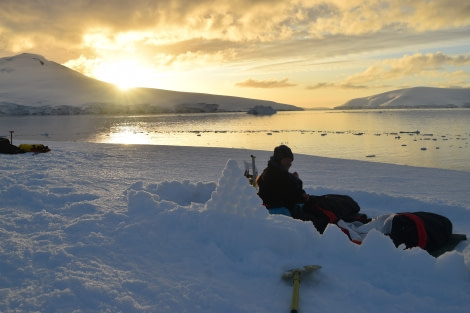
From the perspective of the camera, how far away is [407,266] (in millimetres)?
2859

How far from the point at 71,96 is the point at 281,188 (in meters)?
102

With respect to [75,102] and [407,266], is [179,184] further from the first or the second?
[75,102]

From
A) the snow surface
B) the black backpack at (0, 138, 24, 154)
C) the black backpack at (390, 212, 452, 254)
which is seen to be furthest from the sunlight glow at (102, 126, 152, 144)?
the black backpack at (390, 212, 452, 254)

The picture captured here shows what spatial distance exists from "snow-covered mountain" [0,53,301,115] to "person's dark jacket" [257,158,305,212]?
73.7 meters

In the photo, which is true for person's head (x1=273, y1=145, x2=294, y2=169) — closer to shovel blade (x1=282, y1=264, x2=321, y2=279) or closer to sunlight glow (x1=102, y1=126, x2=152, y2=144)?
shovel blade (x1=282, y1=264, x2=321, y2=279)

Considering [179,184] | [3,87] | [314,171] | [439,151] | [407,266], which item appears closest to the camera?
[407,266]

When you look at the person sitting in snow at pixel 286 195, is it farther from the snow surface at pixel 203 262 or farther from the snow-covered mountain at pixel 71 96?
the snow-covered mountain at pixel 71 96

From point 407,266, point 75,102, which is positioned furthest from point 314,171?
point 75,102

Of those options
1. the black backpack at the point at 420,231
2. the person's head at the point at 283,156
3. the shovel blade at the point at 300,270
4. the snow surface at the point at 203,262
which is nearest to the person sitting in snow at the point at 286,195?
the person's head at the point at 283,156

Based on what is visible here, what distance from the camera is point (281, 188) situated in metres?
4.43

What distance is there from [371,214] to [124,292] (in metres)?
4.06

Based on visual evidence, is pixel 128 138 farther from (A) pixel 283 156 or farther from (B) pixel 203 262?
(B) pixel 203 262

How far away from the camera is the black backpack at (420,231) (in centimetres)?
380

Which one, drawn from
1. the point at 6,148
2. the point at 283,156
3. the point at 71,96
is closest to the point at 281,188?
the point at 283,156
